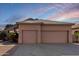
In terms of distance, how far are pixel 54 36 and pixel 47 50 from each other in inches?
52.9

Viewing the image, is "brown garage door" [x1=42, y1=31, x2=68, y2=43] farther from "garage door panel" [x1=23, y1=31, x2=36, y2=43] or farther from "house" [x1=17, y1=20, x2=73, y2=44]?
"garage door panel" [x1=23, y1=31, x2=36, y2=43]

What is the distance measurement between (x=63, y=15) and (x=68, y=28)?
1.07 metres

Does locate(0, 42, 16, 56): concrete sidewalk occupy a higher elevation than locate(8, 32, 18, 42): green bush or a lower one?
lower

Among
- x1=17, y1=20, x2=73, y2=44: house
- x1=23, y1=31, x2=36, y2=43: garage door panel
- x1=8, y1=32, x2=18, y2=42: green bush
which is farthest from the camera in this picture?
x1=17, y1=20, x2=73, y2=44: house

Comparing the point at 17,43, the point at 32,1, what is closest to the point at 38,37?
the point at 17,43

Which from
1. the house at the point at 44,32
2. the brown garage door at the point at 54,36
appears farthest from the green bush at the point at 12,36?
the brown garage door at the point at 54,36

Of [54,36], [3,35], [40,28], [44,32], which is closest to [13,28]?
[3,35]

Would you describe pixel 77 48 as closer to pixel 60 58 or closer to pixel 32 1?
pixel 60 58

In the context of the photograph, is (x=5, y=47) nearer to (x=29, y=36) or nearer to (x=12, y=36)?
(x=12, y=36)

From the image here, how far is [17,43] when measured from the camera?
14.6 m

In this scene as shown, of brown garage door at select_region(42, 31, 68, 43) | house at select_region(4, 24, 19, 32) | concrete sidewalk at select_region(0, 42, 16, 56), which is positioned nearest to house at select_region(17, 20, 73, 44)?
brown garage door at select_region(42, 31, 68, 43)

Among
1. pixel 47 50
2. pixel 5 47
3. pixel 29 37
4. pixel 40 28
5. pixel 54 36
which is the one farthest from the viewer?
pixel 40 28

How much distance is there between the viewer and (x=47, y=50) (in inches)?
555

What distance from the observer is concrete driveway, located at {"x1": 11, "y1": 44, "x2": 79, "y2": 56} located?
13094mm
